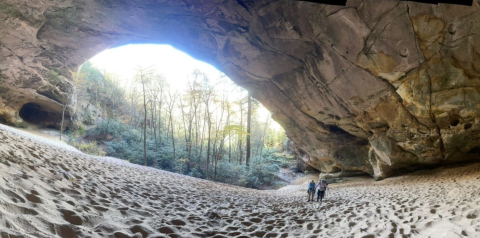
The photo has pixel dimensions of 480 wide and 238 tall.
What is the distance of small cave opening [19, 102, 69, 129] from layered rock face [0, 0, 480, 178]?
7.76 ft

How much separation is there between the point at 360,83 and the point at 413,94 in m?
1.83

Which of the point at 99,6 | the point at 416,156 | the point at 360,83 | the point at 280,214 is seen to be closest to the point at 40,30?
the point at 99,6

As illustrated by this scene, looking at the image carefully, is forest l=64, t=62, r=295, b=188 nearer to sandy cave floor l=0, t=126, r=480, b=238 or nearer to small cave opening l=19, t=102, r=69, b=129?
small cave opening l=19, t=102, r=69, b=129

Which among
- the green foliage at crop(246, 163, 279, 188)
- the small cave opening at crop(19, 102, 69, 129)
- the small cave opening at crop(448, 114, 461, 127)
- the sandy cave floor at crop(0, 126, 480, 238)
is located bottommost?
the green foliage at crop(246, 163, 279, 188)

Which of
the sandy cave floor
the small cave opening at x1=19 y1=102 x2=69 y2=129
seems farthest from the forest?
the sandy cave floor

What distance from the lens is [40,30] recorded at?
503 inches

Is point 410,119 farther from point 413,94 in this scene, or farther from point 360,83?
point 360,83

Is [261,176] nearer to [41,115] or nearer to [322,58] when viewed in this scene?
[322,58]

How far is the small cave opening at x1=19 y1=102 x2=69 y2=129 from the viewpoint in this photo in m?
18.2

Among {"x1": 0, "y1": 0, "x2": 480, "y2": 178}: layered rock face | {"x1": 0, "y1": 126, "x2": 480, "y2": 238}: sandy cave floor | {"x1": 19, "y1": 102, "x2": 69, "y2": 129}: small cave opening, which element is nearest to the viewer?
{"x1": 0, "y1": 126, "x2": 480, "y2": 238}: sandy cave floor

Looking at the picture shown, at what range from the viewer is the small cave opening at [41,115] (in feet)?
59.6

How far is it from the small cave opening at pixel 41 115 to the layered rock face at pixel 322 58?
2365 mm

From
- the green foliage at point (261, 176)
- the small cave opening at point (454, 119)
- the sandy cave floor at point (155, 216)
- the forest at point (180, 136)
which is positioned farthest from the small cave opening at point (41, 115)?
the small cave opening at point (454, 119)

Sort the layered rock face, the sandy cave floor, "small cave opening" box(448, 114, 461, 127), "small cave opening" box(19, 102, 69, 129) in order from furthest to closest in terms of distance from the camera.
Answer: "small cave opening" box(19, 102, 69, 129), "small cave opening" box(448, 114, 461, 127), the layered rock face, the sandy cave floor
